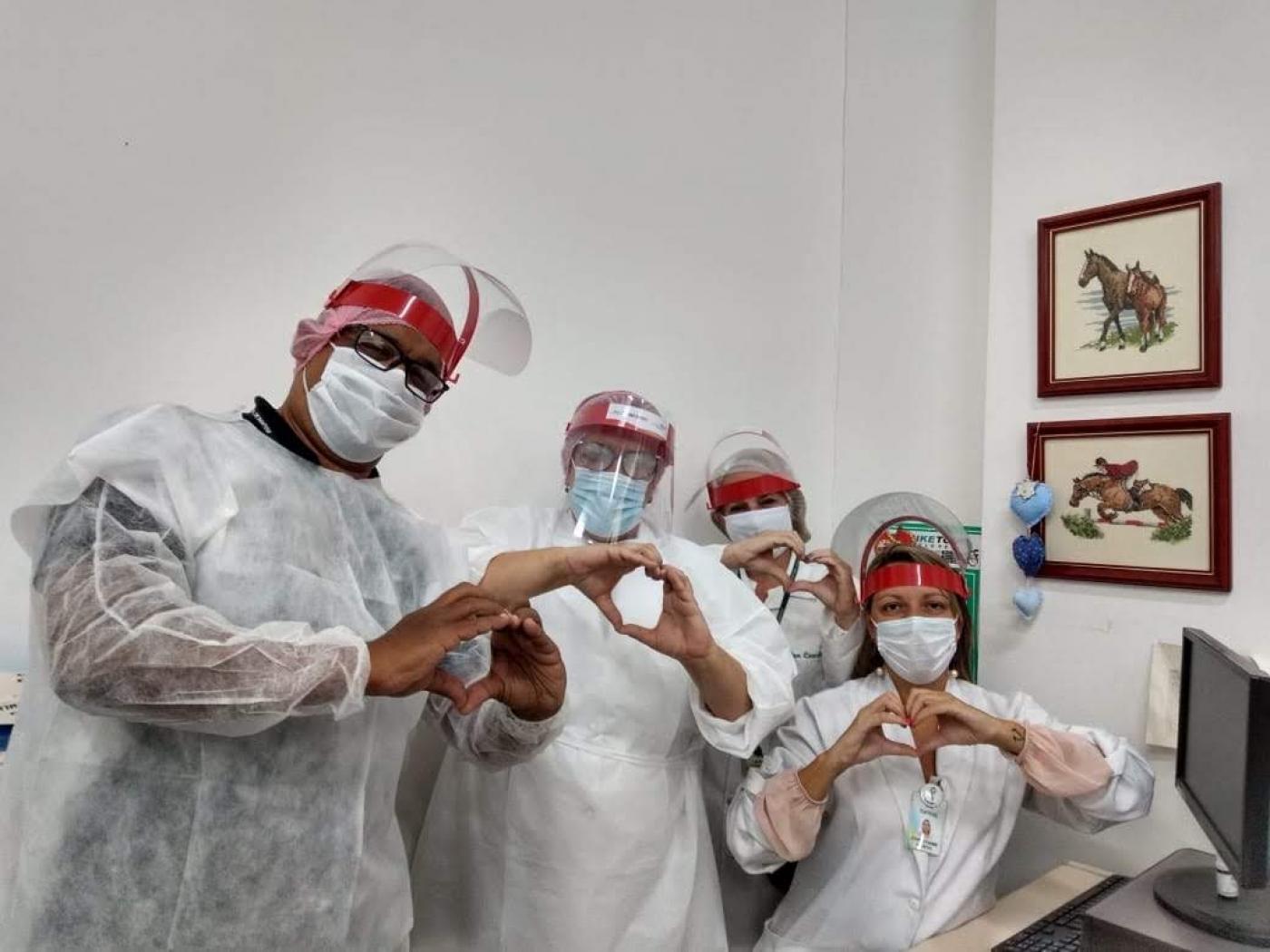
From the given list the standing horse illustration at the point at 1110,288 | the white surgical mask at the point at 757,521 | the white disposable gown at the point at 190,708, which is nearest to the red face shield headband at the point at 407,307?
the white disposable gown at the point at 190,708

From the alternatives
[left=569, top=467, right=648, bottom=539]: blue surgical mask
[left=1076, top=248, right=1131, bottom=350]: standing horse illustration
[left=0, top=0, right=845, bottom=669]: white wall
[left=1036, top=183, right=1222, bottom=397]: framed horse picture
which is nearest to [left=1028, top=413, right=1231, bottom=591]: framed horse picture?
[left=1036, top=183, right=1222, bottom=397]: framed horse picture

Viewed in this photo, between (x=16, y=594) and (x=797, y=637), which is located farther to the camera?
(x=797, y=637)

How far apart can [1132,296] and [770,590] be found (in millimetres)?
1084

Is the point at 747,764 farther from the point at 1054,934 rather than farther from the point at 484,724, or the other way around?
the point at 484,724

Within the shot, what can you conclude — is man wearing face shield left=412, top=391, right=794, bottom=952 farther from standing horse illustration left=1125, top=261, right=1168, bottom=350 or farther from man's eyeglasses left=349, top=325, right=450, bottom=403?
standing horse illustration left=1125, top=261, right=1168, bottom=350

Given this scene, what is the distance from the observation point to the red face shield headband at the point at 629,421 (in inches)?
61.8

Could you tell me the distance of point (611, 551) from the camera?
1229 mm

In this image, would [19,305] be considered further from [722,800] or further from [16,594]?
[722,800]

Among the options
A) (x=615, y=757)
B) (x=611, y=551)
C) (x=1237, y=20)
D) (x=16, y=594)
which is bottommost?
(x=615, y=757)

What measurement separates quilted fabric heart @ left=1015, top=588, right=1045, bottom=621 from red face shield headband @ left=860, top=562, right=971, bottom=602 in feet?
1.51

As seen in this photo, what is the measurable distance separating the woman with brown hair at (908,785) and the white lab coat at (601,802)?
15cm

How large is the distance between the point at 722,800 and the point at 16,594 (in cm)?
151

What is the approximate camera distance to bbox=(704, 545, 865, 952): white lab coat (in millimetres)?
1979

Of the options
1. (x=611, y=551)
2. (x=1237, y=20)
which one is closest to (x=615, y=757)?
(x=611, y=551)
